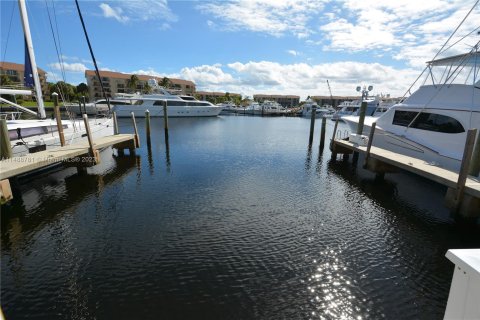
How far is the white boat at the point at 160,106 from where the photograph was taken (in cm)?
4866

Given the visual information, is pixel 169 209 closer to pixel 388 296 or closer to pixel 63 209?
pixel 63 209

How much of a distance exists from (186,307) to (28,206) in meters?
8.28

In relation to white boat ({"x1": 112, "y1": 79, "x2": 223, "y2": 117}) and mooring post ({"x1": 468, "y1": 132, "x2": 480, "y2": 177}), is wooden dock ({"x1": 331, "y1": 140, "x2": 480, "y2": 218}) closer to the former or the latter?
mooring post ({"x1": 468, "y1": 132, "x2": 480, "y2": 177})

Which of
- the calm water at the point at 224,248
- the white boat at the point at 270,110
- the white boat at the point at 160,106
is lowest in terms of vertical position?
the white boat at the point at 270,110

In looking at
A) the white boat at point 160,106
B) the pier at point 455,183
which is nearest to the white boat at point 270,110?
the white boat at point 160,106

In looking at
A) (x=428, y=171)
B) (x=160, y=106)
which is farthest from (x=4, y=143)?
(x=160, y=106)

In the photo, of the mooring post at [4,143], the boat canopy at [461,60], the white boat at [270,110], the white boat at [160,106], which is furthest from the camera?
the white boat at [270,110]

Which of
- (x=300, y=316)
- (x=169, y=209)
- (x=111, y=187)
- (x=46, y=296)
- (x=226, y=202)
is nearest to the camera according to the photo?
(x=300, y=316)

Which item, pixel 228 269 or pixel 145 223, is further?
pixel 145 223

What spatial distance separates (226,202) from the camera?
1030 centimetres

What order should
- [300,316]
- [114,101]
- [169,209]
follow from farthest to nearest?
1. [114,101]
2. [169,209]
3. [300,316]

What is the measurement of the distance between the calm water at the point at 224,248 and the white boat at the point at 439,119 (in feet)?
6.39

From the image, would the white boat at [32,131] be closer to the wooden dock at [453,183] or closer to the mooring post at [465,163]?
the wooden dock at [453,183]

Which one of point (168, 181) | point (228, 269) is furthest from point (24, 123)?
point (228, 269)
